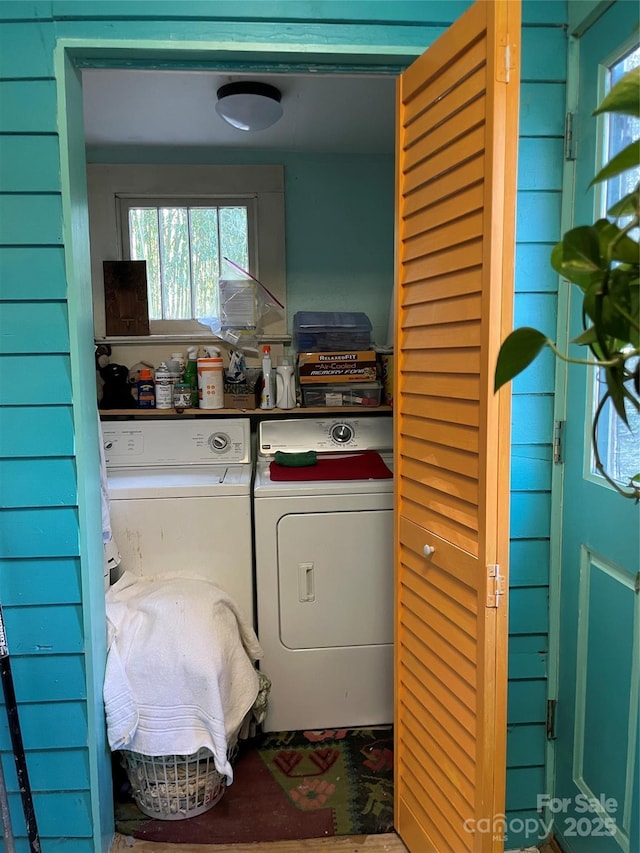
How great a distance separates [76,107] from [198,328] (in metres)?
1.23

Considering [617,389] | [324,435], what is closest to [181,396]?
[324,435]

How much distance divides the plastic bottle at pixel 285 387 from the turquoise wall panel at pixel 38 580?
3.82ft

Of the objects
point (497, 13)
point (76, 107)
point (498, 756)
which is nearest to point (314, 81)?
point (76, 107)

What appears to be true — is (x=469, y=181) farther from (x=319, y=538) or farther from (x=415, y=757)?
(x=415, y=757)

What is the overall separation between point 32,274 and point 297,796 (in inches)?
67.6

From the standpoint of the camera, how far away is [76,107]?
1459 millimetres

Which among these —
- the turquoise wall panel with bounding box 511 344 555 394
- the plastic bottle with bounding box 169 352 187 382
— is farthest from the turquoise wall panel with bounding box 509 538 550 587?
the plastic bottle with bounding box 169 352 187 382

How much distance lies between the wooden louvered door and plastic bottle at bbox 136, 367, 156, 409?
128 centimetres

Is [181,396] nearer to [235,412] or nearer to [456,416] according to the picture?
[235,412]

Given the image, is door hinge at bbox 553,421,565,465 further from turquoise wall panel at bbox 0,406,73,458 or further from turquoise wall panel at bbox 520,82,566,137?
turquoise wall panel at bbox 0,406,73,458

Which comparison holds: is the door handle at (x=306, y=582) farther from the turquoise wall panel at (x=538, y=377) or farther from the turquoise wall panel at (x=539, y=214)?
the turquoise wall panel at (x=539, y=214)

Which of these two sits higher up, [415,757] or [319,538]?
[319,538]

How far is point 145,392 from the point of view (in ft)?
8.05

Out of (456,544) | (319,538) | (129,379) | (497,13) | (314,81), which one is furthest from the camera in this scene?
(129,379)
